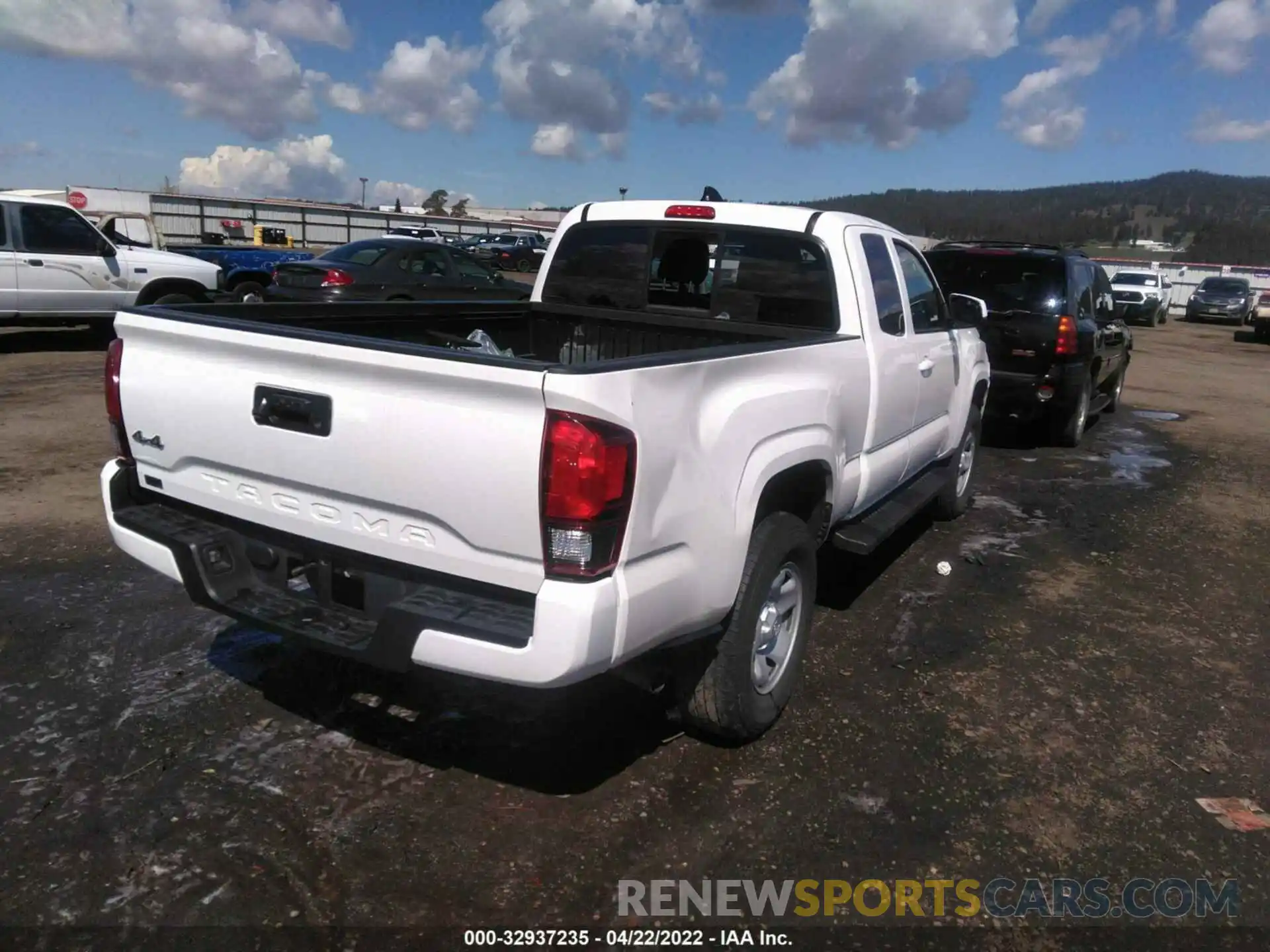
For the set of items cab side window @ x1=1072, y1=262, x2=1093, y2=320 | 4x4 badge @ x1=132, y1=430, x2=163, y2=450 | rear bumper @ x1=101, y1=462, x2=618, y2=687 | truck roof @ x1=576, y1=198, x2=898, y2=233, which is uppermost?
truck roof @ x1=576, y1=198, x2=898, y2=233

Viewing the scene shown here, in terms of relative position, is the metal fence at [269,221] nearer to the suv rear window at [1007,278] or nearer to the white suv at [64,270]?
the white suv at [64,270]

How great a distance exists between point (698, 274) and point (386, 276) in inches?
366

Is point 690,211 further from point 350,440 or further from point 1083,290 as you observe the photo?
point 1083,290

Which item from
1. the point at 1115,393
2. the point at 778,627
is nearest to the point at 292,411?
the point at 778,627

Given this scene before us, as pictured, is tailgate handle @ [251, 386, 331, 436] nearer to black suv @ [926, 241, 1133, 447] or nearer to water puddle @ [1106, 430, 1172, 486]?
black suv @ [926, 241, 1133, 447]

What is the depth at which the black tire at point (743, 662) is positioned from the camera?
3.17 m

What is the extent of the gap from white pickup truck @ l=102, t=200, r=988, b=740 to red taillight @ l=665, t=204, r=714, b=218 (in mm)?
510

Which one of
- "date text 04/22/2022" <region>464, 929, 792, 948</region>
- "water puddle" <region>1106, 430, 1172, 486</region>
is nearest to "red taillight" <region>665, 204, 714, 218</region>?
"date text 04/22/2022" <region>464, 929, 792, 948</region>

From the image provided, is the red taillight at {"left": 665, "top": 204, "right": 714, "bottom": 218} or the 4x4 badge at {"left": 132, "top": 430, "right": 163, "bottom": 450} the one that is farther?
the red taillight at {"left": 665, "top": 204, "right": 714, "bottom": 218}

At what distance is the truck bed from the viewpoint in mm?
3545

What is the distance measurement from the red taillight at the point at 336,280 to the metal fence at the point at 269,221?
28078mm

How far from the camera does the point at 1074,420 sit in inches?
366

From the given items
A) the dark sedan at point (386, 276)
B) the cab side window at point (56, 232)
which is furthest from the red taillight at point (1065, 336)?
the cab side window at point (56, 232)

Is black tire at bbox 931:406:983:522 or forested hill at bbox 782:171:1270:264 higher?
forested hill at bbox 782:171:1270:264
